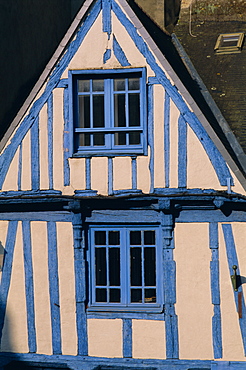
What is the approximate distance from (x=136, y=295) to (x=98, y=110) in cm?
270

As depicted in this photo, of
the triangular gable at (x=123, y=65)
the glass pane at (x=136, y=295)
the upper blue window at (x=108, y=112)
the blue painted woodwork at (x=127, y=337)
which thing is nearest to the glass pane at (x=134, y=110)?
the upper blue window at (x=108, y=112)

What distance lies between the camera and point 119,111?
26.0 feet

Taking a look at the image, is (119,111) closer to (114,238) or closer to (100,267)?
(114,238)

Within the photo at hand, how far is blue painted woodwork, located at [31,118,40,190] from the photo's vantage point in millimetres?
7918

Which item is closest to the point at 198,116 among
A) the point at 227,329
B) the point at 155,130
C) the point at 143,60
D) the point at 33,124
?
the point at 155,130

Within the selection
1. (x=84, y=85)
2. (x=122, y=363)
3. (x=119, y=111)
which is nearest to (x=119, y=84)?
(x=119, y=111)

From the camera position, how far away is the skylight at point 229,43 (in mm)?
10023

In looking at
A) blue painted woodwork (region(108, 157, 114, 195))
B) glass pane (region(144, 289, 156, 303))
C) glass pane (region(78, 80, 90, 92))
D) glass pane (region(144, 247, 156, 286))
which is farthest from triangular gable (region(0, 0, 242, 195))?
glass pane (region(144, 289, 156, 303))

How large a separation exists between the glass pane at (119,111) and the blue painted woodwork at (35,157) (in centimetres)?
113

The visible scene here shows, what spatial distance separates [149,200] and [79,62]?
7.12 feet

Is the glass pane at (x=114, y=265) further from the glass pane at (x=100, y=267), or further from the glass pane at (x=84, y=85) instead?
the glass pane at (x=84, y=85)

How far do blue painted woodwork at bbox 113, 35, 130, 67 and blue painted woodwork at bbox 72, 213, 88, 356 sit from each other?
222 centimetres

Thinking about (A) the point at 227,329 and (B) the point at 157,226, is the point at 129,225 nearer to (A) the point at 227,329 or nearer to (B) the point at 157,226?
(B) the point at 157,226

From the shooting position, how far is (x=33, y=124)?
7918 millimetres
